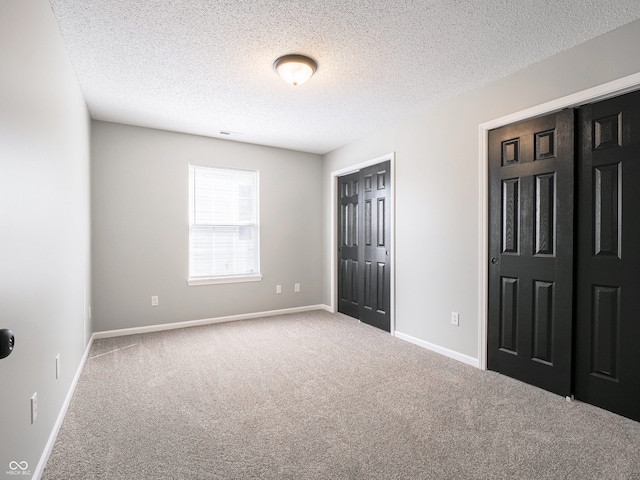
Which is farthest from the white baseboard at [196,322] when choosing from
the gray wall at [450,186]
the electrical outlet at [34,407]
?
the electrical outlet at [34,407]

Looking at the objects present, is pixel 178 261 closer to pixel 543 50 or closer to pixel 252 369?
pixel 252 369

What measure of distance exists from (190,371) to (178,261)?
1.76 m

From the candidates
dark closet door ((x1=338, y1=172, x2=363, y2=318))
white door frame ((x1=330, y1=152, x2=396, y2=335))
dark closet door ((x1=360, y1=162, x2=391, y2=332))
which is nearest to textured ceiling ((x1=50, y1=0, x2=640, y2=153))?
white door frame ((x1=330, y1=152, x2=396, y2=335))

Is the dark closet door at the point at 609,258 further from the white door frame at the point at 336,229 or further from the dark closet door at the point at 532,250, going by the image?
the white door frame at the point at 336,229

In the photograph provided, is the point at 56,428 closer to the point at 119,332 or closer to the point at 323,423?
the point at 323,423

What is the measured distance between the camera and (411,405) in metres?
2.36

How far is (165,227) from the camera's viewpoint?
427 cm

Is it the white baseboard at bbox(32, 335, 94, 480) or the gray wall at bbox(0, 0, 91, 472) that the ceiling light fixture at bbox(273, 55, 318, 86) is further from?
the white baseboard at bbox(32, 335, 94, 480)

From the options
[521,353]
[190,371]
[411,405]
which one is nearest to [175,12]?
[190,371]

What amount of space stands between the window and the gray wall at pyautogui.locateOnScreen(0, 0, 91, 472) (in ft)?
6.11

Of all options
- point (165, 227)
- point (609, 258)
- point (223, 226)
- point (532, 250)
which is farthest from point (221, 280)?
point (609, 258)

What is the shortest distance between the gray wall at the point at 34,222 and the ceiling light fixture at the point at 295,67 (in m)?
1.39

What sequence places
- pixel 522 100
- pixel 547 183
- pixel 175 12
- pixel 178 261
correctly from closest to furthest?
pixel 175 12 → pixel 547 183 → pixel 522 100 → pixel 178 261

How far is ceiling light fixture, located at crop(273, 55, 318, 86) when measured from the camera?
2490 mm
